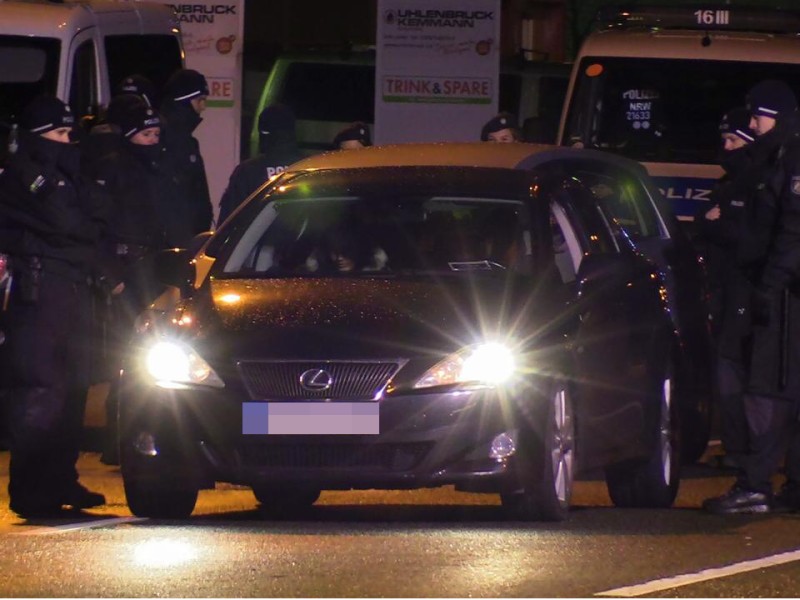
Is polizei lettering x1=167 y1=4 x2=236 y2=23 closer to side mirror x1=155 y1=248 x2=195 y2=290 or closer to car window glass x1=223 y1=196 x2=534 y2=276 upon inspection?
car window glass x1=223 y1=196 x2=534 y2=276

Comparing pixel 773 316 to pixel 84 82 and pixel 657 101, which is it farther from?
pixel 657 101

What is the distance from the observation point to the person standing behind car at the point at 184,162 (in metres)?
14.1

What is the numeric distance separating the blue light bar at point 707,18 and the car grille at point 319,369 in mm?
9679

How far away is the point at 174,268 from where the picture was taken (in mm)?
10672

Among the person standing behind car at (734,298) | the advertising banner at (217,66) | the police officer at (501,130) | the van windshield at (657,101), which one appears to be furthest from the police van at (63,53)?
the person standing behind car at (734,298)

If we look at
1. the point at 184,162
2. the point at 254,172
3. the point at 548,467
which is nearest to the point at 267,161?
the point at 254,172

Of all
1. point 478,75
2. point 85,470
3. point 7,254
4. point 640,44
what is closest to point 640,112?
point 640,44

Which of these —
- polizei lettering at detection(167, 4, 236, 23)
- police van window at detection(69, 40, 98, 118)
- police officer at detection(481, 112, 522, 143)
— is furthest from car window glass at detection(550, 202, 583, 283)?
polizei lettering at detection(167, 4, 236, 23)

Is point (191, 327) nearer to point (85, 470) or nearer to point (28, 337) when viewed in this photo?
point (28, 337)

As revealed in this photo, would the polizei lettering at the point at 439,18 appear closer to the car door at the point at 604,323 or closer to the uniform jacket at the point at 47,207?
the car door at the point at 604,323

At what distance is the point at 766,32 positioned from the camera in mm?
18906

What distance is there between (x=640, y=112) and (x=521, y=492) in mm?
8839

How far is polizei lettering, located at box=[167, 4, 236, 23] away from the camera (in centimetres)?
2059

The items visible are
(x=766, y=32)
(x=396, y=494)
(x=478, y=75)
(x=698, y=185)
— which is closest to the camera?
(x=396, y=494)
